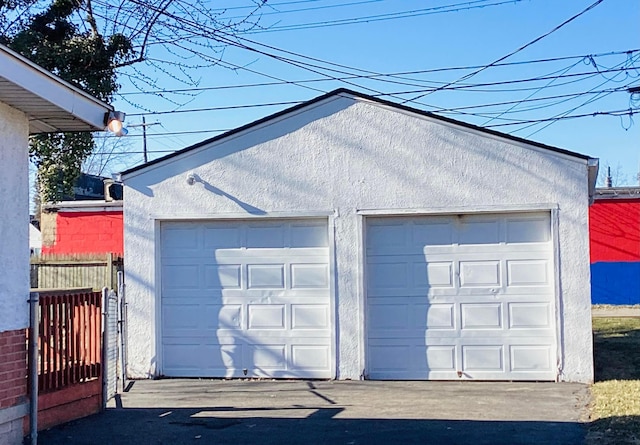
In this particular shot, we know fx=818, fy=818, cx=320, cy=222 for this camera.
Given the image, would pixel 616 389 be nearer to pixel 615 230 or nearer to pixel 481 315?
pixel 481 315

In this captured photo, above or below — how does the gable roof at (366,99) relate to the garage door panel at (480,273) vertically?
above

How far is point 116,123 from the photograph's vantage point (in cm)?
820

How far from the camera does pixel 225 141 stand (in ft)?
40.2

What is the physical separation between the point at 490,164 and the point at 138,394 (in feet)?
19.0

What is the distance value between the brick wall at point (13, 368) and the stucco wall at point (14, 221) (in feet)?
0.32

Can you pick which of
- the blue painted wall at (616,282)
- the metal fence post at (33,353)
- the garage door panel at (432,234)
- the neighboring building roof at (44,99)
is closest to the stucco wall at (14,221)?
the metal fence post at (33,353)

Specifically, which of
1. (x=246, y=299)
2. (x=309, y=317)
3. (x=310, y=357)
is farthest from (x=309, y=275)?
(x=310, y=357)

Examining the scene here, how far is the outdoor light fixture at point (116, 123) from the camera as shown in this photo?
322 inches

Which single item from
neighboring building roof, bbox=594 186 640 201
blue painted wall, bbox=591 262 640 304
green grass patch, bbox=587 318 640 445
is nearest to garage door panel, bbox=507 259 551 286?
green grass patch, bbox=587 318 640 445

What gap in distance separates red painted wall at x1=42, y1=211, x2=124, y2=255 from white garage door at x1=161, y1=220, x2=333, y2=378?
12404 mm

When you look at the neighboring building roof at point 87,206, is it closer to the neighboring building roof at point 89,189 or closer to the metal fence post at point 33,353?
the neighboring building roof at point 89,189

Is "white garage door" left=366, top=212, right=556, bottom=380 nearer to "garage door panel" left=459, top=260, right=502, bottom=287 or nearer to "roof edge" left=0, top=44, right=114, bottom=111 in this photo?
"garage door panel" left=459, top=260, right=502, bottom=287

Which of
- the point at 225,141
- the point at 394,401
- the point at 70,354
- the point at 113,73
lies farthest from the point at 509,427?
the point at 113,73

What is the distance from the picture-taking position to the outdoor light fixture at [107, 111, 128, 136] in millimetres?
8188
